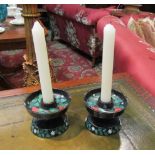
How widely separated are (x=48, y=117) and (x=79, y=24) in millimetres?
1931

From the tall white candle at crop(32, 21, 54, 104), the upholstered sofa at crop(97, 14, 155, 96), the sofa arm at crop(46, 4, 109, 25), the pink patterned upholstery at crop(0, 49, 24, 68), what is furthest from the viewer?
the pink patterned upholstery at crop(0, 49, 24, 68)

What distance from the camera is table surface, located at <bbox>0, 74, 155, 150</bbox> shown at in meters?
0.53

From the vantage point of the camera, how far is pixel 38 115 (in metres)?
0.52

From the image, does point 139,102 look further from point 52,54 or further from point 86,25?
point 52,54

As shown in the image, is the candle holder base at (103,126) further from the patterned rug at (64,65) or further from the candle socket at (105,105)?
the patterned rug at (64,65)

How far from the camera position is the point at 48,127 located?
55cm

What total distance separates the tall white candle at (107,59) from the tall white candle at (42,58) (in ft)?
0.38

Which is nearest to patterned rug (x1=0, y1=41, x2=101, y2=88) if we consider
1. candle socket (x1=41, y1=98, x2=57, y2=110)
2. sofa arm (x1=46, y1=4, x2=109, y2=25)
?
sofa arm (x1=46, y1=4, x2=109, y2=25)

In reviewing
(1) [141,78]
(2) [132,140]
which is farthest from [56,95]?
(1) [141,78]

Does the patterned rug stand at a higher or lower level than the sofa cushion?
lower

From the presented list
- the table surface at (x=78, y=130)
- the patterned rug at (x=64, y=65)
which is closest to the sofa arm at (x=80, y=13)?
the patterned rug at (x=64, y=65)

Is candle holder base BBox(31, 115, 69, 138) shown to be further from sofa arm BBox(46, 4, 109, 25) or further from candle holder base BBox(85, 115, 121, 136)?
sofa arm BBox(46, 4, 109, 25)

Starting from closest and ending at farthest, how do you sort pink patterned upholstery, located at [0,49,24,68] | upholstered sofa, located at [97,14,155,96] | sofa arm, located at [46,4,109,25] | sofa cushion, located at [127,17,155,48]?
upholstered sofa, located at [97,14,155,96] < sofa cushion, located at [127,17,155,48] < sofa arm, located at [46,4,109,25] < pink patterned upholstery, located at [0,49,24,68]

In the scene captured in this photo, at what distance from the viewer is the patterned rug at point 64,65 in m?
2.11
